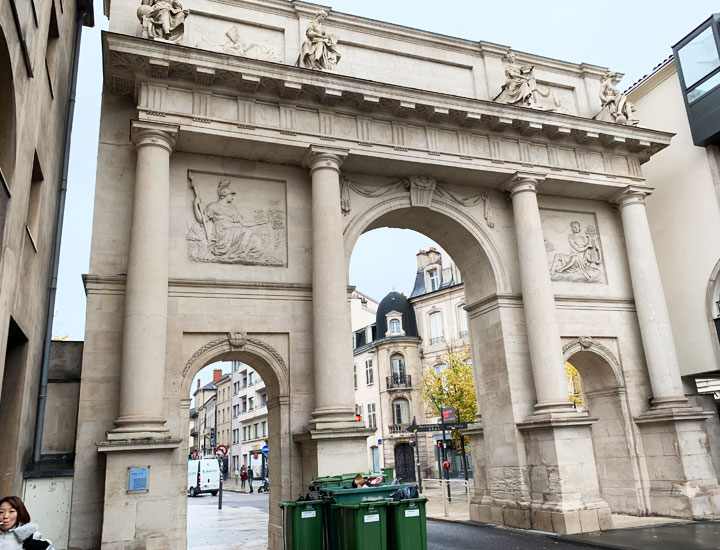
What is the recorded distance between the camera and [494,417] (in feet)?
59.5

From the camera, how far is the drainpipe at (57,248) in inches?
515

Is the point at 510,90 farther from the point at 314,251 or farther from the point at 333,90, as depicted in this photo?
the point at 314,251

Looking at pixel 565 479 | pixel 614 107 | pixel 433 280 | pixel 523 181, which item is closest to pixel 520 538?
pixel 565 479

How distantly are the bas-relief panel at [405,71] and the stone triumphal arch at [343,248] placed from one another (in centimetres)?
7

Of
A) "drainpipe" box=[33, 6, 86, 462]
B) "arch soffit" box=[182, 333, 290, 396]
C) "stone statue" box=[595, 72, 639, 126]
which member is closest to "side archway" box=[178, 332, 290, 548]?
"arch soffit" box=[182, 333, 290, 396]

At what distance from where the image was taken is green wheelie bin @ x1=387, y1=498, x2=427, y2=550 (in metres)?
9.82

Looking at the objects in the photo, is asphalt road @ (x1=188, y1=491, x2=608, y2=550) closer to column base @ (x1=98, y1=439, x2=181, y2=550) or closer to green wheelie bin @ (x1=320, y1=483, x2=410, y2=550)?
column base @ (x1=98, y1=439, x2=181, y2=550)

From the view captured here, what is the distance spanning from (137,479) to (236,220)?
6808 millimetres

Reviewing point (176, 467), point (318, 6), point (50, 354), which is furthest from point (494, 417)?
point (318, 6)

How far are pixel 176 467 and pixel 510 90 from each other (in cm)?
1421

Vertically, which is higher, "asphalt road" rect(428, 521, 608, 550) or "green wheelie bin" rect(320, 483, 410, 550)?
"green wheelie bin" rect(320, 483, 410, 550)

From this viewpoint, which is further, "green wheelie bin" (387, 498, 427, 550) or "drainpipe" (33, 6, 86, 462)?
"drainpipe" (33, 6, 86, 462)

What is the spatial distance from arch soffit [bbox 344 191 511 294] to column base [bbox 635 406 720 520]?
586 centimetres

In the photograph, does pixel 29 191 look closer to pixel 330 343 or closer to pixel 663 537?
pixel 330 343
